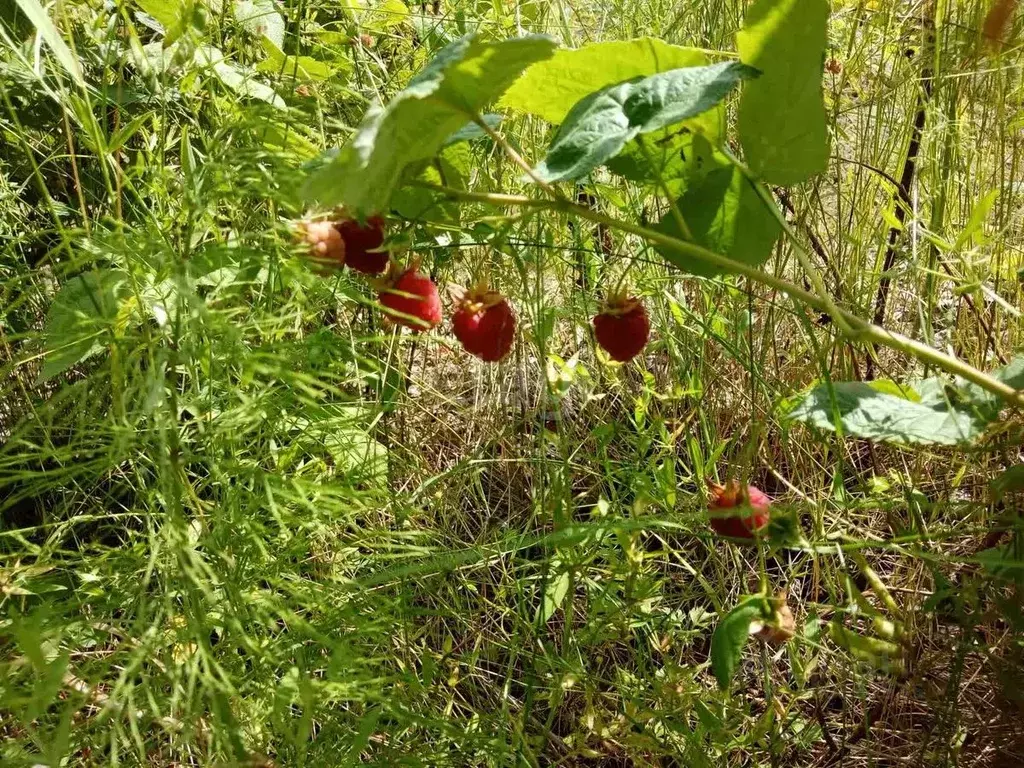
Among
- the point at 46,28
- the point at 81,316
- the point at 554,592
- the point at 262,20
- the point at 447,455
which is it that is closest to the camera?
the point at 46,28

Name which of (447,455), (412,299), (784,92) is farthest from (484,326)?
(447,455)

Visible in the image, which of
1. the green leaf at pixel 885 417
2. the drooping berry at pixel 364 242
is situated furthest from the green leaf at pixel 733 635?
the drooping berry at pixel 364 242

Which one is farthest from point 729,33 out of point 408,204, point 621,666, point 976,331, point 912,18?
point 621,666

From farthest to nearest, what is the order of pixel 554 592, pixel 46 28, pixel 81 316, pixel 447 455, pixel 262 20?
1. pixel 447 455
2. pixel 262 20
3. pixel 554 592
4. pixel 81 316
5. pixel 46 28

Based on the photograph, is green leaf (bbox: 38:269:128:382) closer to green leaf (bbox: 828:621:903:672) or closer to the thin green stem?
the thin green stem

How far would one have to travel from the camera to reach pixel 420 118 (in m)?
0.59

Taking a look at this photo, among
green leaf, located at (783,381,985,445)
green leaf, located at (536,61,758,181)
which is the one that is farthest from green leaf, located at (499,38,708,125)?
green leaf, located at (783,381,985,445)

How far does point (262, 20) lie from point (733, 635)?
91 centimetres

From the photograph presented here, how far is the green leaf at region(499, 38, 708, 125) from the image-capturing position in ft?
2.19

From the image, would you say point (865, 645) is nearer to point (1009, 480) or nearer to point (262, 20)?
point (1009, 480)

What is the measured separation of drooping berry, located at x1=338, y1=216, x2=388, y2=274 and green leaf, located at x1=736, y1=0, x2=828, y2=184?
32cm

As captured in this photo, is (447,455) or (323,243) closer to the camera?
(323,243)

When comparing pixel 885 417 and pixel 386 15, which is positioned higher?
pixel 386 15

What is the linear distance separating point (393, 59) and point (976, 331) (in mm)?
864
